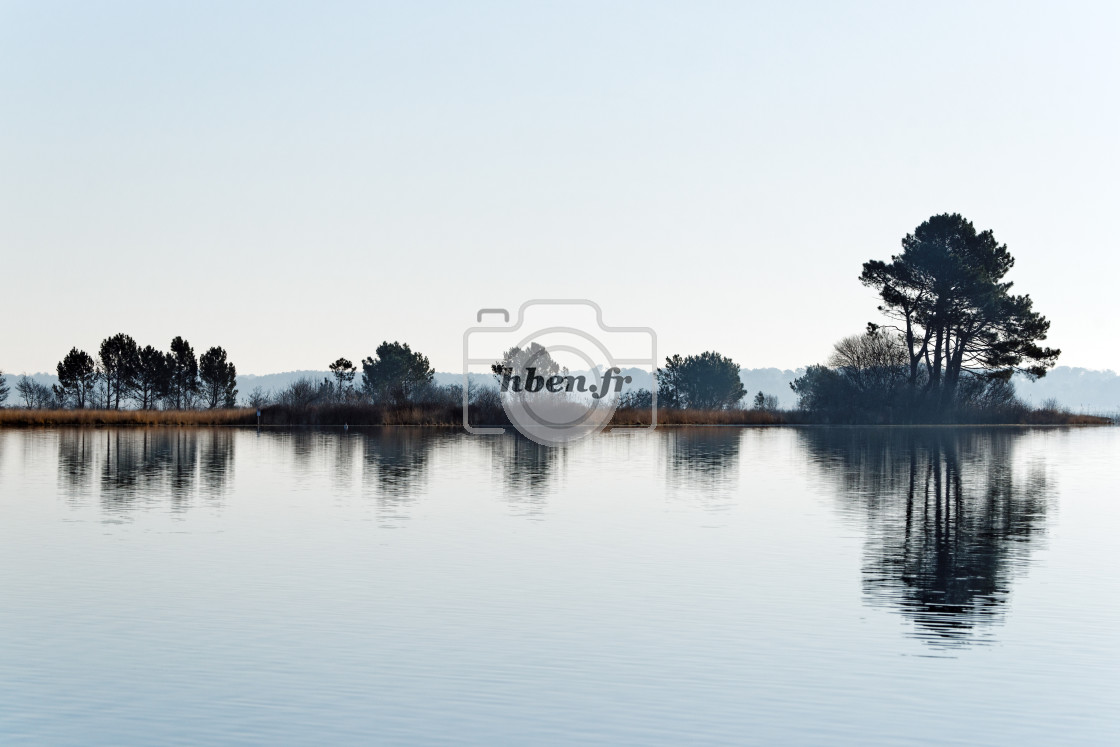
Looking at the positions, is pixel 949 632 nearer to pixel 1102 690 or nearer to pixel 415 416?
pixel 1102 690

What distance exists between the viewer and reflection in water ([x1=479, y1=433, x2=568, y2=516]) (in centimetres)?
2341

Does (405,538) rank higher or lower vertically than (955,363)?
lower

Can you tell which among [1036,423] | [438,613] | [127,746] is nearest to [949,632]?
[438,613]

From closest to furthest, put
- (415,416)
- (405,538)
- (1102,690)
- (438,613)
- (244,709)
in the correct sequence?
(244,709) → (1102,690) → (438,613) → (405,538) → (415,416)

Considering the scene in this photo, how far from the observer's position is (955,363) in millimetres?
69625

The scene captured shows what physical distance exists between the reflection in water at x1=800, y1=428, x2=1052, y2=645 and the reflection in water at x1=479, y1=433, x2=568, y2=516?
20.6 ft

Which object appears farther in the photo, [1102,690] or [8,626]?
[8,626]

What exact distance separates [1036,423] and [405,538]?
71.5m

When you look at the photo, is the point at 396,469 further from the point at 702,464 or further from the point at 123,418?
the point at 123,418

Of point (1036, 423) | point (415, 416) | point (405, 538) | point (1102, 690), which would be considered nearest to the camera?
point (1102, 690)

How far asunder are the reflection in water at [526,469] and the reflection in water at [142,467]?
6468 millimetres

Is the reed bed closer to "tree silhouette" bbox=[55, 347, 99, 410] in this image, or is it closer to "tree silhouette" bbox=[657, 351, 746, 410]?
"tree silhouette" bbox=[55, 347, 99, 410]

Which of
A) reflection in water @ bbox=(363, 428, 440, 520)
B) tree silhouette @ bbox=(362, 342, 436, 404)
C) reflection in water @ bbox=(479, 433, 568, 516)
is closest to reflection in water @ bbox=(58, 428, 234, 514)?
reflection in water @ bbox=(363, 428, 440, 520)

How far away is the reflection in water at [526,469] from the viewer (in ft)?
76.8
